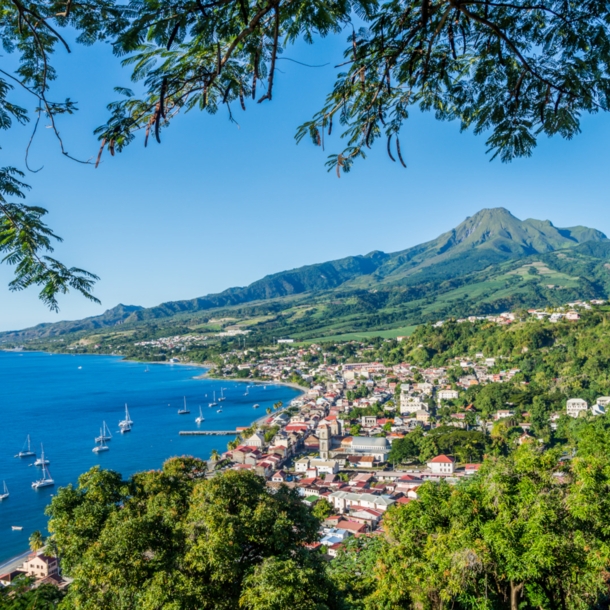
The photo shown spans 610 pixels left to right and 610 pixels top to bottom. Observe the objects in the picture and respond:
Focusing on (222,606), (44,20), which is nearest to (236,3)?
(44,20)

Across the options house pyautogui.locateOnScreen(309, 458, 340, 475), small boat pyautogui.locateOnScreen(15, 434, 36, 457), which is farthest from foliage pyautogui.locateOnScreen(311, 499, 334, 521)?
small boat pyautogui.locateOnScreen(15, 434, 36, 457)

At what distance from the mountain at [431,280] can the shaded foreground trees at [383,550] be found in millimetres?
56260

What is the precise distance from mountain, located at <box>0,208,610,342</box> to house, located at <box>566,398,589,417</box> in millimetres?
38689

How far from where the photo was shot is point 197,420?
A: 2409 cm

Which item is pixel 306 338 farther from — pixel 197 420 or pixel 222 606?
pixel 222 606

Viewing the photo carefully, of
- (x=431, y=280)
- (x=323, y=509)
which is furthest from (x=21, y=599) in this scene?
(x=431, y=280)

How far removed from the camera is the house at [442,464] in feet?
49.3

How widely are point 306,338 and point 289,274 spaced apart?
263ft

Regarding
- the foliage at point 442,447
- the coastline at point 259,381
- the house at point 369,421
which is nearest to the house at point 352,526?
the foliage at point 442,447

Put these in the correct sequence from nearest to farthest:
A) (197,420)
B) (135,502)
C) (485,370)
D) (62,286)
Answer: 1. (62,286)
2. (135,502)
3. (197,420)
4. (485,370)

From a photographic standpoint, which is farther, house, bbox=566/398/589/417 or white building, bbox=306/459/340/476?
house, bbox=566/398/589/417

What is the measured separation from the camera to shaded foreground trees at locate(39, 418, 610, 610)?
2889 millimetres

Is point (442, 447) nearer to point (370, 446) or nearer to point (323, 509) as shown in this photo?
point (370, 446)

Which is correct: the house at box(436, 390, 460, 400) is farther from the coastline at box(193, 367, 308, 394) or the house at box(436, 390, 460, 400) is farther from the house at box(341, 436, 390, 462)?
the coastline at box(193, 367, 308, 394)
